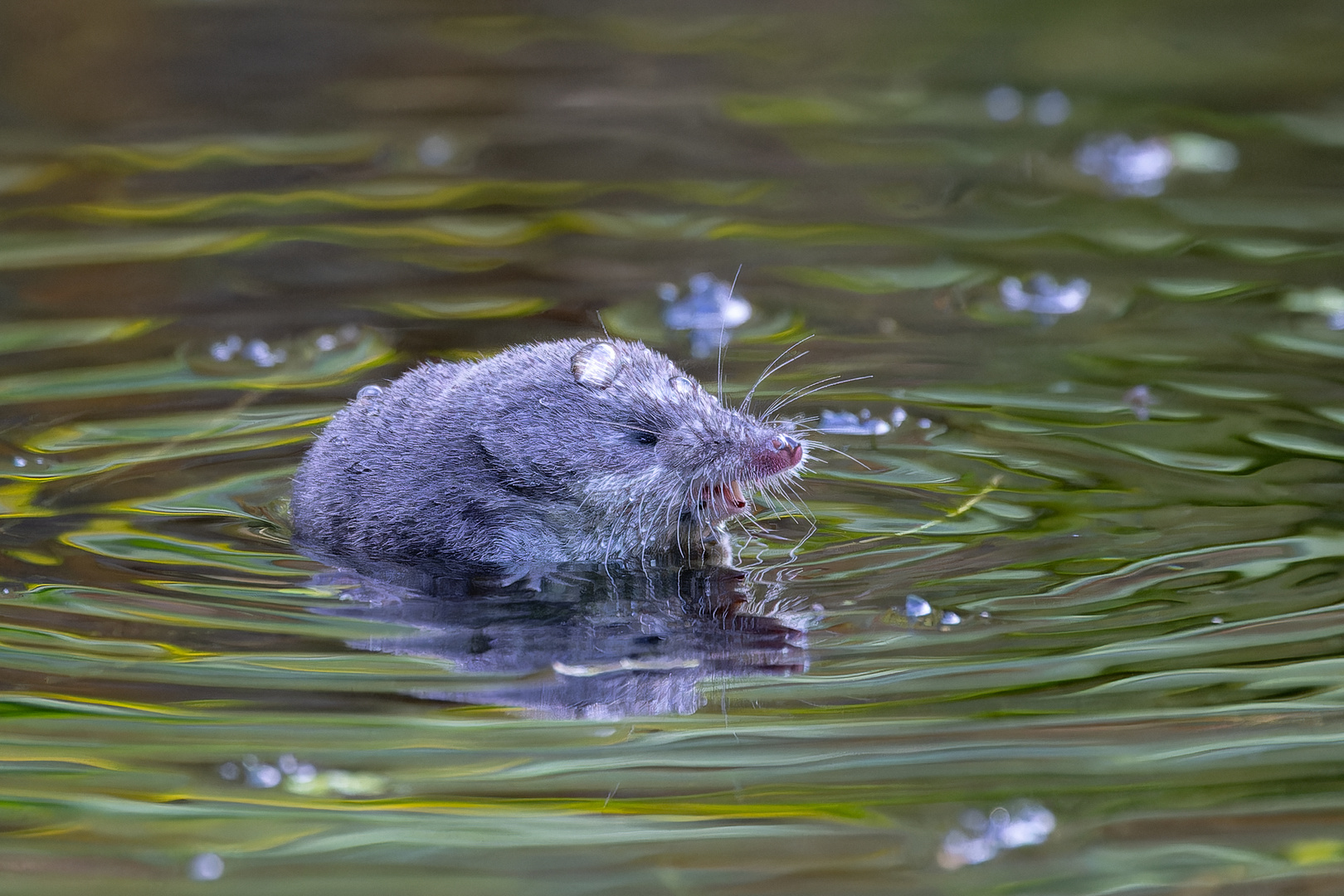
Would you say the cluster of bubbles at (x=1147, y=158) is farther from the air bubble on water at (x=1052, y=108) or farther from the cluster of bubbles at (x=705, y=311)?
the cluster of bubbles at (x=705, y=311)

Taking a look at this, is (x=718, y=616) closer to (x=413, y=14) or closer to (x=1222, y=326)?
(x=1222, y=326)

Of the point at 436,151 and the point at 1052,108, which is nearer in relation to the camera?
the point at 436,151

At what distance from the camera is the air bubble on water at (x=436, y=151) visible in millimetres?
10367

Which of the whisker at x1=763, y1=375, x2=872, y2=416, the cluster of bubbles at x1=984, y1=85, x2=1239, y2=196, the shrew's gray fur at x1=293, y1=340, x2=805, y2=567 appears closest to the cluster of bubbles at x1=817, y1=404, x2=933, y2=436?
the whisker at x1=763, y1=375, x2=872, y2=416

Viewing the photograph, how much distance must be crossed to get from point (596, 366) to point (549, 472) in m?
0.42

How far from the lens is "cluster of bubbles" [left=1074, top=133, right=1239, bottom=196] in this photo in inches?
378

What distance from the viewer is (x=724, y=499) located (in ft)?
19.3

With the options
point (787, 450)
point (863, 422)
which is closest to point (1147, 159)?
point (863, 422)

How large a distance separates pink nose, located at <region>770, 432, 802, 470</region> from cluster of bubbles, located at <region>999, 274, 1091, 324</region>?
8.27ft

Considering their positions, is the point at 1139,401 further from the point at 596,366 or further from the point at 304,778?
the point at 304,778

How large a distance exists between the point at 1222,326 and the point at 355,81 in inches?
265

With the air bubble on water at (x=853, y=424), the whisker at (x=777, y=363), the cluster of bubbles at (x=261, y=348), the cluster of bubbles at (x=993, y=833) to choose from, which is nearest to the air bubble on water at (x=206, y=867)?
the cluster of bubbles at (x=993, y=833)

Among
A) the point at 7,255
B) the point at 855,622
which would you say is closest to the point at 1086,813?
the point at 855,622

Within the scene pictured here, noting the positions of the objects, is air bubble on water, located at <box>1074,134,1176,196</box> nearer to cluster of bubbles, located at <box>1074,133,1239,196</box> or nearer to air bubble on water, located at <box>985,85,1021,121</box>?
cluster of bubbles, located at <box>1074,133,1239,196</box>
